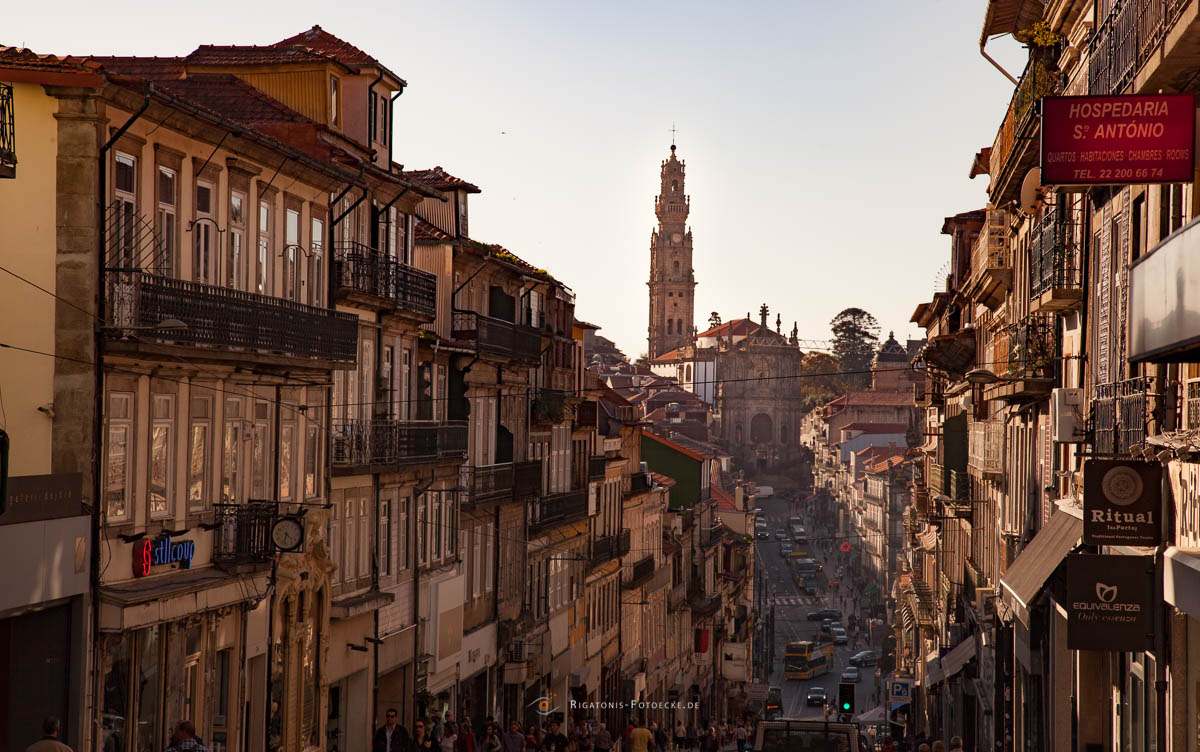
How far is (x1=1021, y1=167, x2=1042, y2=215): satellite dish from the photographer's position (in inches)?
982

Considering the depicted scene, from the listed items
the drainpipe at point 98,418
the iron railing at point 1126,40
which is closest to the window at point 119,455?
the drainpipe at point 98,418

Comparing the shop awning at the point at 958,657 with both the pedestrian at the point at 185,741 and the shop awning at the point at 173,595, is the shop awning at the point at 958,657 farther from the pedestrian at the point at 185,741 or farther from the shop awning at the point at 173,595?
the pedestrian at the point at 185,741

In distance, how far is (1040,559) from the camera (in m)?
22.3

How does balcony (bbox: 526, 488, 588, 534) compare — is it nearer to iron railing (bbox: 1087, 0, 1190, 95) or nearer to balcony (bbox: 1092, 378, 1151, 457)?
balcony (bbox: 1092, 378, 1151, 457)

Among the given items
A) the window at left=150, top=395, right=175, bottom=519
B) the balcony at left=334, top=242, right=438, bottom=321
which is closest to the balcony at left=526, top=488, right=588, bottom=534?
the balcony at left=334, top=242, right=438, bottom=321

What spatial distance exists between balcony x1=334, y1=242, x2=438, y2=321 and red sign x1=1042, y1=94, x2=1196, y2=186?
48.5 feet

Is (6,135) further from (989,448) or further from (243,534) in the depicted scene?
(989,448)

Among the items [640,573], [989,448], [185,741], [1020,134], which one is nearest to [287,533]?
[185,741]

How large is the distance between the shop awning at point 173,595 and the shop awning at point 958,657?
68.5ft

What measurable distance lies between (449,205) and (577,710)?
54.8ft

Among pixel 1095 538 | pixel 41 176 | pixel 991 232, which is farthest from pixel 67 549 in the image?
pixel 991 232

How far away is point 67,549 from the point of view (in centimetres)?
1805

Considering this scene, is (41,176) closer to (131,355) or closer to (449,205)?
(131,355)

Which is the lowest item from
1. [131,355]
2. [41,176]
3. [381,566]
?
[381,566]
